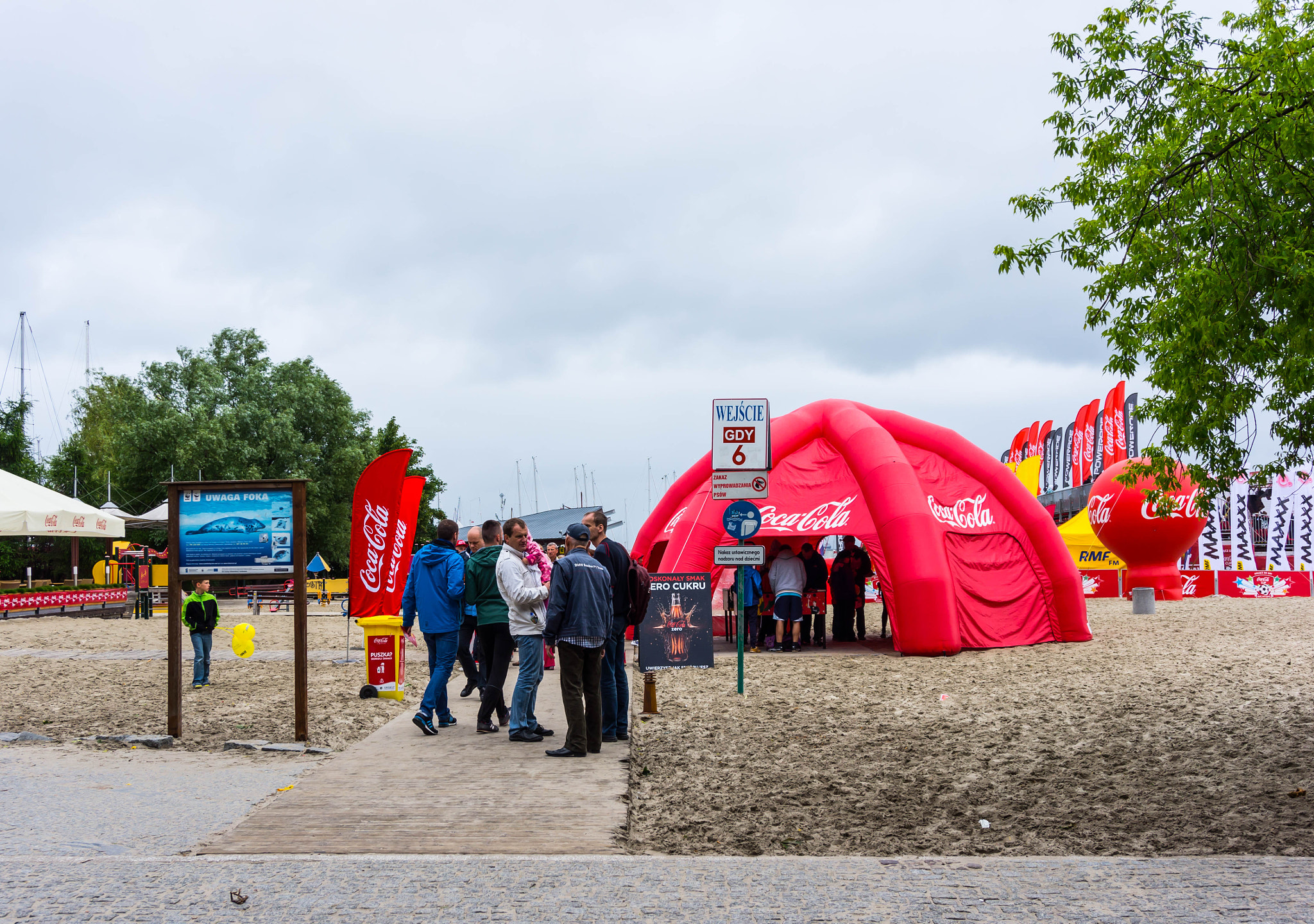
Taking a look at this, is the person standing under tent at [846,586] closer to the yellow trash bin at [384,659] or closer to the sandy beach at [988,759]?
the sandy beach at [988,759]

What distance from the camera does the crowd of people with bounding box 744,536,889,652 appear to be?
1619cm

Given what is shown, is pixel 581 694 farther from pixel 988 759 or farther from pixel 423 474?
pixel 423 474

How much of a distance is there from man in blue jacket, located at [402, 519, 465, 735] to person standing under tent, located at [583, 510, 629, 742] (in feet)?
3.94

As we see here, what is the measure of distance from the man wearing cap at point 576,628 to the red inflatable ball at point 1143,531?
1802 cm

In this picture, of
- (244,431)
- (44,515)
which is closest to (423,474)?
(244,431)

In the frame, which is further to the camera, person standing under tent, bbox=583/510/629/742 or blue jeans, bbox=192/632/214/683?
blue jeans, bbox=192/632/214/683

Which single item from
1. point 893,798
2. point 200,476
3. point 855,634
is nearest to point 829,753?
point 893,798

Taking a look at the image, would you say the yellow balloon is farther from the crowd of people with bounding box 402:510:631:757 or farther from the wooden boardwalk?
the wooden boardwalk

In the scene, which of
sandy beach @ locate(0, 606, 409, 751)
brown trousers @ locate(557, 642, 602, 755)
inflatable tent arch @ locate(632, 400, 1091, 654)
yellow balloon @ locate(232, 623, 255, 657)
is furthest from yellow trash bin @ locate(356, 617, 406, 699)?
inflatable tent arch @ locate(632, 400, 1091, 654)

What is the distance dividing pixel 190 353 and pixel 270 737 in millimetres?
44991

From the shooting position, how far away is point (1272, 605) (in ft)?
70.8

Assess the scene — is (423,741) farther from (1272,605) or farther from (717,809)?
(1272,605)

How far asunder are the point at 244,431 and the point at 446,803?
141 ft

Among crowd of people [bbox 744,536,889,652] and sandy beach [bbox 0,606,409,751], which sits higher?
crowd of people [bbox 744,536,889,652]
